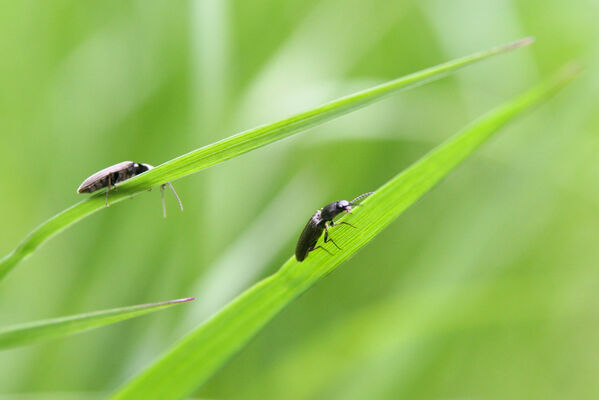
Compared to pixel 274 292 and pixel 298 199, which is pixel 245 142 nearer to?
pixel 274 292

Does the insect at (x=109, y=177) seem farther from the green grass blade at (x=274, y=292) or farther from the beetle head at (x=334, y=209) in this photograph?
the green grass blade at (x=274, y=292)

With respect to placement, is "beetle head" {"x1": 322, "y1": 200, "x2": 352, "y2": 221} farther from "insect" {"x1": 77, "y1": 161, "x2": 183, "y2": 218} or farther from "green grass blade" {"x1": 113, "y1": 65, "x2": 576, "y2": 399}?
"green grass blade" {"x1": 113, "y1": 65, "x2": 576, "y2": 399}

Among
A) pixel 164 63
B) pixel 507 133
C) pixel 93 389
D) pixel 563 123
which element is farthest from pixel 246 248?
pixel 507 133

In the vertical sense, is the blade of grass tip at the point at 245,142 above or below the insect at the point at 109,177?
below

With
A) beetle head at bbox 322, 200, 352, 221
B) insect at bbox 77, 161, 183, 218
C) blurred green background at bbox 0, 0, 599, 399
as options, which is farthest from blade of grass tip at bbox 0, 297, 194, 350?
blurred green background at bbox 0, 0, 599, 399

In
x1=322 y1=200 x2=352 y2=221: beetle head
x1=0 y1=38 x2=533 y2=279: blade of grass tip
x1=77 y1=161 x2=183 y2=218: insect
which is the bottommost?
x1=322 y1=200 x2=352 y2=221: beetle head

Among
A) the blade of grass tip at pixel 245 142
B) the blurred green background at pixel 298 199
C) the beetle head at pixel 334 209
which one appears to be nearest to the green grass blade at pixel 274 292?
the blade of grass tip at pixel 245 142

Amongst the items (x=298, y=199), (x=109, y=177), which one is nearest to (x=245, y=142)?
(x=109, y=177)
